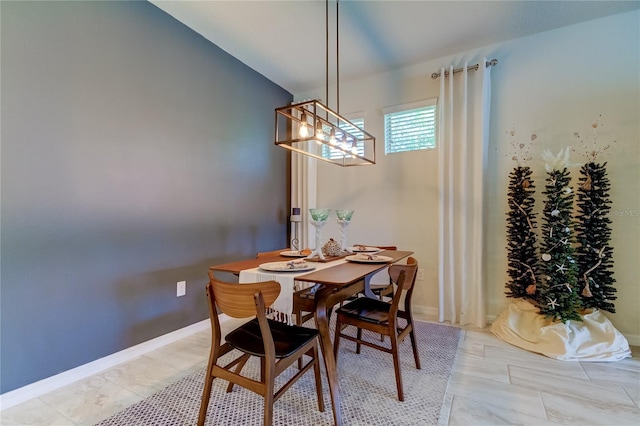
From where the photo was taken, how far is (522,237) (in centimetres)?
264

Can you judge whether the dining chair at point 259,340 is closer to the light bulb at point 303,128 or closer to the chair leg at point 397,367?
the chair leg at point 397,367

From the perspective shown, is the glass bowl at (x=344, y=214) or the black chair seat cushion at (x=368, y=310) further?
the glass bowl at (x=344, y=214)

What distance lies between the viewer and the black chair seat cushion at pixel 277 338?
4.43 ft

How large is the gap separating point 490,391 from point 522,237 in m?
1.46

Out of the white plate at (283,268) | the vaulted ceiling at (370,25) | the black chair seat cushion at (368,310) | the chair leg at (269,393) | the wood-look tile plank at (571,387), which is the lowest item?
the wood-look tile plank at (571,387)

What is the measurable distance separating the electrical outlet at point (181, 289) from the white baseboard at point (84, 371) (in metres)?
0.32

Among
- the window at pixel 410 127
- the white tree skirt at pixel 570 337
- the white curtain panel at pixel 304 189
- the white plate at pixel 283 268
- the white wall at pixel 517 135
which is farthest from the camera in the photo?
the white curtain panel at pixel 304 189

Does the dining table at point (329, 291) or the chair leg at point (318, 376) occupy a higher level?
the dining table at point (329, 291)

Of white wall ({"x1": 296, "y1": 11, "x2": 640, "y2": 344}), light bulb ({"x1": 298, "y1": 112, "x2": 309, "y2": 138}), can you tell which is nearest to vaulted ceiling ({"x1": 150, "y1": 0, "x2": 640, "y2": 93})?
white wall ({"x1": 296, "y1": 11, "x2": 640, "y2": 344})

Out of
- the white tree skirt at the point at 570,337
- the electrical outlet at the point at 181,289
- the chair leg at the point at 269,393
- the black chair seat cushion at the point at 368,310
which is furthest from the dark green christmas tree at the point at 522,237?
the electrical outlet at the point at 181,289

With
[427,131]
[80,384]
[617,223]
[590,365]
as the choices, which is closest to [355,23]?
[427,131]

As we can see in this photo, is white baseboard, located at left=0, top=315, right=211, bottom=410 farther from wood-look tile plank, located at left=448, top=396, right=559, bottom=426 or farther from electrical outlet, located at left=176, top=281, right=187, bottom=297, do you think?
wood-look tile plank, located at left=448, top=396, right=559, bottom=426

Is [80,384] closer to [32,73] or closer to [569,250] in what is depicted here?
[32,73]

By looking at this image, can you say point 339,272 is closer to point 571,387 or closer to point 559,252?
point 571,387
